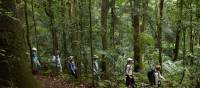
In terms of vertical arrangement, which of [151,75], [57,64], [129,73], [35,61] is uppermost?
[129,73]

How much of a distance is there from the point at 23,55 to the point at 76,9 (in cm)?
1375

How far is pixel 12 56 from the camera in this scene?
8523 mm

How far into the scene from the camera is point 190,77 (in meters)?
18.1

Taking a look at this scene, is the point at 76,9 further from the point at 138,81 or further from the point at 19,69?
the point at 19,69

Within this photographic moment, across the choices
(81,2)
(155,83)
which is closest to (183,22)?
(155,83)

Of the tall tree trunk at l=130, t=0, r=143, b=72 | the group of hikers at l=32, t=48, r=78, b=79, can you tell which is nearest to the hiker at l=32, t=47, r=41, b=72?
the group of hikers at l=32, t=48, r=78, b=79

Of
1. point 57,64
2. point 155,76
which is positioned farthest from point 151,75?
point 57,64

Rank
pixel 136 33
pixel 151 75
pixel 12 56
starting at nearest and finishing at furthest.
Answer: pixel 12 56, pixel 151 75, pixel 136 33

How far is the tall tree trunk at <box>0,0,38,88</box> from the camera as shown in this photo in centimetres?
850

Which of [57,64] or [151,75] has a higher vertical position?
[151,75]

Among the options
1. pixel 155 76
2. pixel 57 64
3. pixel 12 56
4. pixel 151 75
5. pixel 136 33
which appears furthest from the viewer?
pixel 136 33

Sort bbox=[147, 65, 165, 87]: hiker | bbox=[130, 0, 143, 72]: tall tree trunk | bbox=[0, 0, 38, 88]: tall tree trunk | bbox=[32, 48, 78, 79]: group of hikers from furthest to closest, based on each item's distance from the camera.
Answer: bbox=[130, 0, 143, 72]: tall tree trunk
bbox=[32, 48, 78, 79]: group of hikers
bbox=[147, 65, 165, 87]: hiker
bbox=[0, 0, 38, 88]: tall tree trunk

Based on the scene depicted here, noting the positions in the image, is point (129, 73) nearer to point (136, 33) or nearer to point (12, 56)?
point (136, 33)

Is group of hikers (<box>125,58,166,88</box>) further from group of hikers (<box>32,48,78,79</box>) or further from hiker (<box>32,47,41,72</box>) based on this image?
hiker (<box>32,47,41,72</box>)
